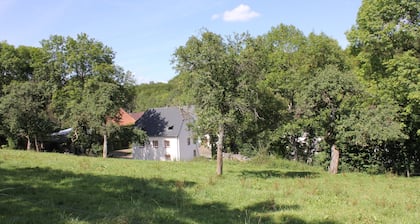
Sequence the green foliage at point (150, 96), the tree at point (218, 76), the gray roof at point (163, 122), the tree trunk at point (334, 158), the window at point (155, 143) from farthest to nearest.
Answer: the green foliage at point (150, 96)
the window at point (155, 143)
the gray roof at point (163, 122)
the tree trunk at point (334, 158)
the tree at point (218, 76)

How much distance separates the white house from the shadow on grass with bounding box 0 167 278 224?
33900mm

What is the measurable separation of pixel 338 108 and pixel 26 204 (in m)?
17.9

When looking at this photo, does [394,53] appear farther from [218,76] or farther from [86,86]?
[86,86]

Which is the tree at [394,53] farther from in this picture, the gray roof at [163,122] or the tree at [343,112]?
the gray roof at [163,122]

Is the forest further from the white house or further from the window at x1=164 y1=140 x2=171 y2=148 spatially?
the window at x1=164 y1=140 x2=171 y2=148

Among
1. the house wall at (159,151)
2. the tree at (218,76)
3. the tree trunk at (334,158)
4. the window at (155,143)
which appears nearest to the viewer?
the tree at (218,76)

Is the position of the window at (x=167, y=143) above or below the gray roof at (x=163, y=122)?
below

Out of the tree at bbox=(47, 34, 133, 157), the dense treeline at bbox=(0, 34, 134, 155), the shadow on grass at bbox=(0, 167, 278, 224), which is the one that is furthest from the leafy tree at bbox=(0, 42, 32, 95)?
the shadow on grass at bbox=(0, 167, 278, 224)

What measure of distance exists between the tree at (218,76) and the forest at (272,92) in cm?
5

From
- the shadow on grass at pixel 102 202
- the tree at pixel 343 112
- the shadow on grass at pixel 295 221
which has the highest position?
the tree at pixel 343 112

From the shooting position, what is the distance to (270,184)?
1532 centimetres

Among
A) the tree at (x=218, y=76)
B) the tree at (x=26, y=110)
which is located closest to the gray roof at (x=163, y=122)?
the tree at (x=26, y=110)

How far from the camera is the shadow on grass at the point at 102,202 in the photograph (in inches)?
311

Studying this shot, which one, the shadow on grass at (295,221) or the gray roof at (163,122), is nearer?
the shadow on grass at (295,221)
